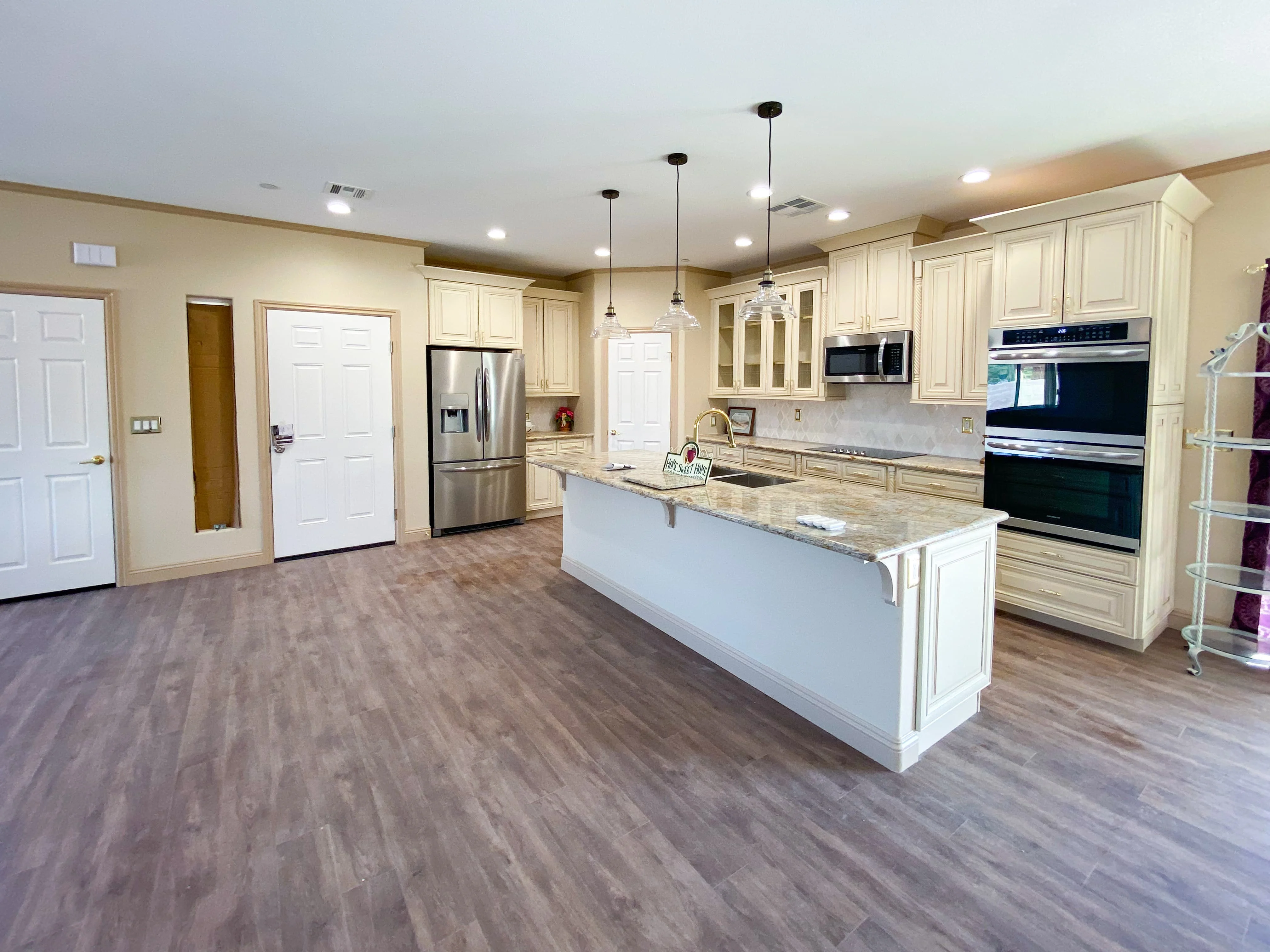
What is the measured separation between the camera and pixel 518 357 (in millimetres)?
6113

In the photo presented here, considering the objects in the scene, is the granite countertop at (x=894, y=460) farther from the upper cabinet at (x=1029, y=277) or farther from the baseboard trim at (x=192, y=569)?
the baseboard trim at (x=192, y=569)

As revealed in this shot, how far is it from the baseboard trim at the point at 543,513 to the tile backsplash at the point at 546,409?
93cm

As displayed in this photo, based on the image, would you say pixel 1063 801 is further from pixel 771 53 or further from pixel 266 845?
pixel 771 53

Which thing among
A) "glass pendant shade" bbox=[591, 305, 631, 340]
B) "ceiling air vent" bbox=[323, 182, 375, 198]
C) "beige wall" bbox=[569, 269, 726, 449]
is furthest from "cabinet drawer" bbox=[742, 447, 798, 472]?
"ceiling air vent" bbox=[323, 182, 375, 198]

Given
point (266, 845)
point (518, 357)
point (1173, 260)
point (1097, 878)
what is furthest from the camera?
point (518, 357)

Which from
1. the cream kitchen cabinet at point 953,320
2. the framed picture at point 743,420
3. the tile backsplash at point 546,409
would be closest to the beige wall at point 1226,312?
the cream kitchen cabinet at point 953,320

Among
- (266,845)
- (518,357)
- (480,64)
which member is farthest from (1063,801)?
(518,357)

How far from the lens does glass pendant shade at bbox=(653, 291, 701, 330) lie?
3.50 meters

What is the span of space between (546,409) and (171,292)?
362 centimetres

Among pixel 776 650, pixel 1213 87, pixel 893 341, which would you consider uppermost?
pixel 1213 87

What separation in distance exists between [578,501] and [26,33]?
3448mm

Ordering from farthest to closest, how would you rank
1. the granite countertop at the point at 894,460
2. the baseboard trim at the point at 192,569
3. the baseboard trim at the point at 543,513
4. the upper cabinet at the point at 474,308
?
the baseboard trim at the point at 543,513, the upper cabinet at the point at 474,308, the baseboard trim at the point at 192,569, the granite countertop at the point at 894,460

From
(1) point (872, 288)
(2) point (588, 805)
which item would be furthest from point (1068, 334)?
(2) point (588, 805)

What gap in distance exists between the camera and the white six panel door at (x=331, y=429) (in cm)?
496
